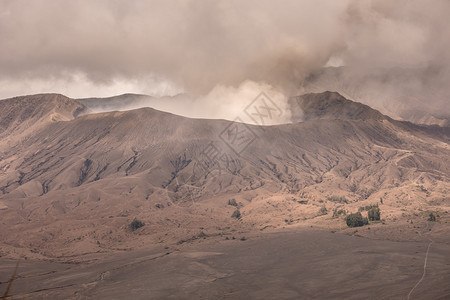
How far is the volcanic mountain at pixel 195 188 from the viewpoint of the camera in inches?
3401

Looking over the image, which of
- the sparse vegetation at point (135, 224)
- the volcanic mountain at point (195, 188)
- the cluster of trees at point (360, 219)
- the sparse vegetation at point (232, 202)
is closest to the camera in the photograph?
the cluster of trees at point (360, 219)

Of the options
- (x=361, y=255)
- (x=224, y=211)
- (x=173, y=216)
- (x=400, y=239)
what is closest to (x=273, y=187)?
(x=224, y=211)

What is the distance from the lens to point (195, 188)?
14225cm

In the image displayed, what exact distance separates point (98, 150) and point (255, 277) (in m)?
153

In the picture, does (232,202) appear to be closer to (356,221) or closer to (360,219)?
(356,221)

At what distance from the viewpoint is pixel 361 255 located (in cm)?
5488

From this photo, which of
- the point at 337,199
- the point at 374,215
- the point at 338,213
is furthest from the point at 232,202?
the point at 374,215

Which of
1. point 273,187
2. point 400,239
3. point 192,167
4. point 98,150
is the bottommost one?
point 400,239

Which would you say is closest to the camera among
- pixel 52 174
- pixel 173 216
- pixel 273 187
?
pixel 173 216

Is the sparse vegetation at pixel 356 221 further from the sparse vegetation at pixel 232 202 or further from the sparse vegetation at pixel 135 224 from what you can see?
the sparse vegetation at pixel 135 224

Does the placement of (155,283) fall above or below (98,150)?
below

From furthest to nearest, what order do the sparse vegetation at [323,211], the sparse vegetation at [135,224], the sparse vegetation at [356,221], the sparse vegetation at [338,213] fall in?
the sparse vegetation at [323,211] < the sparse vegetation at [338,213] < the sparse vegetation at [135,224] < the sparse vegetation at [356,221]

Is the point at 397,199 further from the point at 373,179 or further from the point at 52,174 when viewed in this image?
the point at 52,174

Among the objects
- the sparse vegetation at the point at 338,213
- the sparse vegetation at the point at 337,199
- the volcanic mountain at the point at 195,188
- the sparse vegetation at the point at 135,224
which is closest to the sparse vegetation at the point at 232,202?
the volcanic mountain at the point at 195,188
